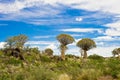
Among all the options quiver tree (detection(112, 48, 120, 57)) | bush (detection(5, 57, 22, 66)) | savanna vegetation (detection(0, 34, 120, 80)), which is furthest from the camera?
quiver tree (detection(112, 48, 120, 57))

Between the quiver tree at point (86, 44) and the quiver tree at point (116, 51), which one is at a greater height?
the quiver tree at point (86, 44)

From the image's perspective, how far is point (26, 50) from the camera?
3916 centimetres

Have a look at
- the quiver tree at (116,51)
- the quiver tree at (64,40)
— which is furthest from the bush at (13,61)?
the quiver tree at (116,51)

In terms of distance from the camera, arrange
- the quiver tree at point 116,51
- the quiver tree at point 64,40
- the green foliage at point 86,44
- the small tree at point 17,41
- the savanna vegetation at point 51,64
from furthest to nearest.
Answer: the quiver tree at point 116,51, the green foliage at point 86,44, the quiver tree at point 64,40, the small tree at point 17,41, the savanna vegetation at point 51,64

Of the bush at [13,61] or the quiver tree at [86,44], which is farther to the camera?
the quiver tree at [86,44]

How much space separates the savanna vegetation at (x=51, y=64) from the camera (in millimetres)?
17625

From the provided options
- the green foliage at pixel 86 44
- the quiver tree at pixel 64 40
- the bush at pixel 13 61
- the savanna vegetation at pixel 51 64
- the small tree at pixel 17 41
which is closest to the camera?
the savanna vegetation at pixel 51 64

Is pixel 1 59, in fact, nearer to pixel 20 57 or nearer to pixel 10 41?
pixel 20 57

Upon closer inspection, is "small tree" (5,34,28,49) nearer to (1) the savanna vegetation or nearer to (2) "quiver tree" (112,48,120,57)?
(1) the savanna vegetation

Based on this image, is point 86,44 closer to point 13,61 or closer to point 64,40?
point 64,40

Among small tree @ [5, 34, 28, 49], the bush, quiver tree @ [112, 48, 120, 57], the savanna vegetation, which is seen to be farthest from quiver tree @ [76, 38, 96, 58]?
quiver tree @ [112, 48, 120, 57]

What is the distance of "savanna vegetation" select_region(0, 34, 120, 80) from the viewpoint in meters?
17.6

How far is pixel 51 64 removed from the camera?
32781 mm

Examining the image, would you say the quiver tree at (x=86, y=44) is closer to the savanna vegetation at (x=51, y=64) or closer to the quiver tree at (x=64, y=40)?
the savanna vegetation at (x=51, y=64)
